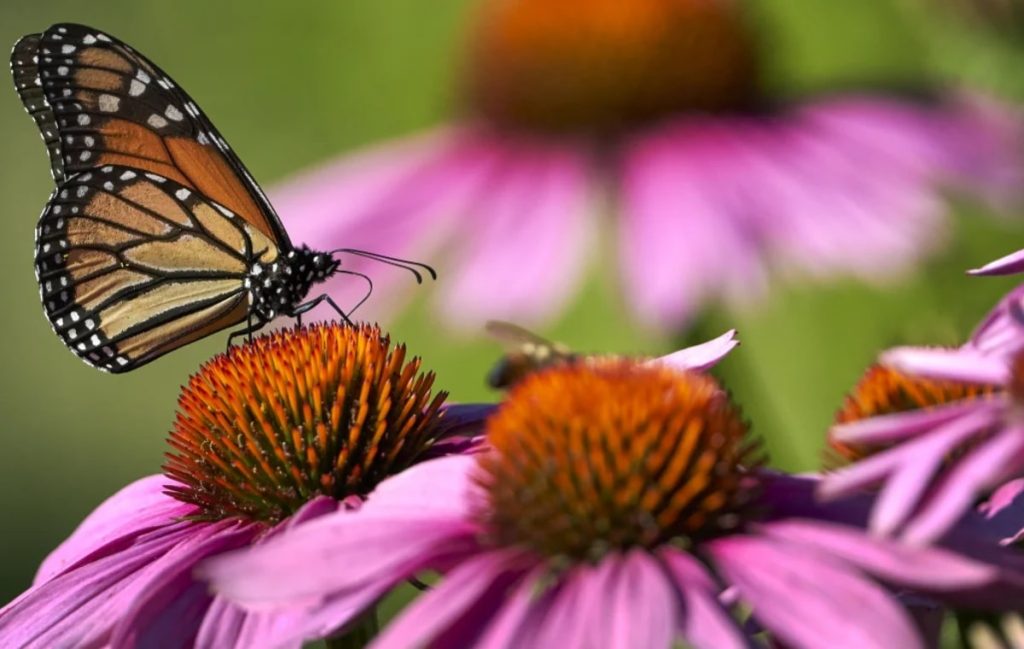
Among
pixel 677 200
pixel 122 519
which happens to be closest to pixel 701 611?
pixel 122 519

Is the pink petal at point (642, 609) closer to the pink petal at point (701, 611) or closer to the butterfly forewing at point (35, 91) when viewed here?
the pink petal at point (701, 611)

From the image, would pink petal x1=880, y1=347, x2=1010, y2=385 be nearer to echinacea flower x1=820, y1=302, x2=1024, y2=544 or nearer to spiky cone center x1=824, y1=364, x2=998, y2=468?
echinacea flower x1=820, y1=302, x2=1024, y2=544

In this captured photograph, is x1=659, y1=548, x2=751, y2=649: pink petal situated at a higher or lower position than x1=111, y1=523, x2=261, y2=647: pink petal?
lower

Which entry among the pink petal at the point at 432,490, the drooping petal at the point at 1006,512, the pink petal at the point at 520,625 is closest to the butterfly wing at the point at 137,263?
the pink petal at the point at 432,490

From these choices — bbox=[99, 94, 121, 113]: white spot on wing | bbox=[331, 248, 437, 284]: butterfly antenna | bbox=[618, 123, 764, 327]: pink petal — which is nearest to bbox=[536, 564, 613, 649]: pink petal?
bbox=[331, 248, 437, 284]: butterfly antenna

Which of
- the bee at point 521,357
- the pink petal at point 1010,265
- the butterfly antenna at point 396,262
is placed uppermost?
the butterfly antenna at point 396,262

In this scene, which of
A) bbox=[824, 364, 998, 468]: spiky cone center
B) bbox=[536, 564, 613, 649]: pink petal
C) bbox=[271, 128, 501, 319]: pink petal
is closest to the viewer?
bbox=[536, 564, 613, 649]: pink petal

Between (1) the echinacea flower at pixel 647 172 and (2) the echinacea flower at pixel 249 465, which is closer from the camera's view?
(2) the echinacea flower at pixel 249 465
